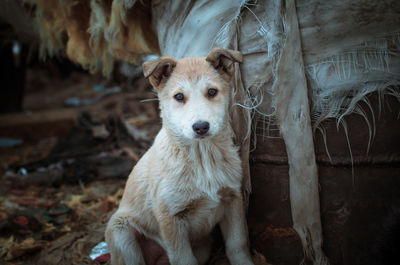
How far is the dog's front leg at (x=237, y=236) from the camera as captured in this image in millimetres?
2651

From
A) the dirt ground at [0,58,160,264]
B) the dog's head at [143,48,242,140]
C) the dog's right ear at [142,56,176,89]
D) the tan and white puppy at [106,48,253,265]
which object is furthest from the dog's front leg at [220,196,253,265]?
the dirt ground at [0,58,160,264]

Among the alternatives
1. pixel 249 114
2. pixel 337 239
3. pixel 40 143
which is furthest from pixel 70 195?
pixel 40 143

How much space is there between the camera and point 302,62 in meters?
2.39

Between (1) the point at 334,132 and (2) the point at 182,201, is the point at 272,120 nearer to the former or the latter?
(1) the point at 334,132

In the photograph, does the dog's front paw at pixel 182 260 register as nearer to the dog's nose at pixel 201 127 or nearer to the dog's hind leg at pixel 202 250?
the dog's hind leg at pixel 202 250

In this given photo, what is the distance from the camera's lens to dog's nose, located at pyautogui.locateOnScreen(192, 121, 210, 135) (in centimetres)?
226

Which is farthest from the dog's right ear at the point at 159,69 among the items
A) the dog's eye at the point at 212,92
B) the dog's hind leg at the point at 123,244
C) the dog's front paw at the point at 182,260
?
the dog's front paw at the point at 182,260

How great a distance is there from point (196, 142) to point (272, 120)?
0.68 m

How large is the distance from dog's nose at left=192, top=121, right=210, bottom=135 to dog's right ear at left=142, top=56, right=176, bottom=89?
57 cm

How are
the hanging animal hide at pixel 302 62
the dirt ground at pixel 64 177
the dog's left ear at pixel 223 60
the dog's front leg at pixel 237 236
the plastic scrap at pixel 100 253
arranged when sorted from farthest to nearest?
the dirt ground at pixel 64 177
the plastic scrap at pixel 100 253
the dog's front leg at pixel 237 236
the dog's left ear at pixel 223 60
the hanging animal hide at pixel 302 62

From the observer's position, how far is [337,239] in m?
2.50

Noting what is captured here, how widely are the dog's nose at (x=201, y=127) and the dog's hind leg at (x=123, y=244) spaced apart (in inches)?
48.3

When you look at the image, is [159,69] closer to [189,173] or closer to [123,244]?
[189,173]

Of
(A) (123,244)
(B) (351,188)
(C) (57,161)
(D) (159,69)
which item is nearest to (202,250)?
(A) (123,244)
